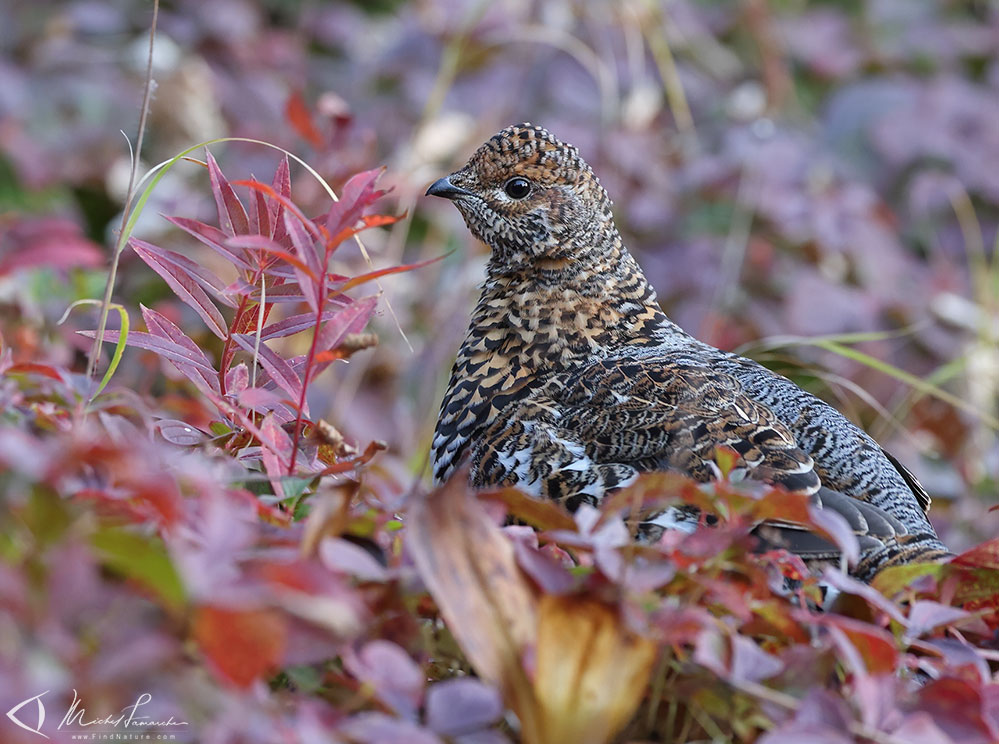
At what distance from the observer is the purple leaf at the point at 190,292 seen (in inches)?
88.8

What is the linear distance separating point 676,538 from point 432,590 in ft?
1.56

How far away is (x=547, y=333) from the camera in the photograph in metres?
3.57

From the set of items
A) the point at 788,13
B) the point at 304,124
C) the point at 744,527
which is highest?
the point at 788,13

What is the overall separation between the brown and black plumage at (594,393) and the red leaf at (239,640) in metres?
1.51

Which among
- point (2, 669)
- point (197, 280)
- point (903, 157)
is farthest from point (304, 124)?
point (903, 157)

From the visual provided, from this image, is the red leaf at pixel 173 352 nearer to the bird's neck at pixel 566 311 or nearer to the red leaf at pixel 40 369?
the red leaf at pixel 40 369

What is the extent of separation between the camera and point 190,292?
2309mm

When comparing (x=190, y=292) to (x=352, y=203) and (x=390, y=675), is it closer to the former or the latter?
(x=352, y=203)

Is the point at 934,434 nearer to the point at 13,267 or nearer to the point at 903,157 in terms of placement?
the point at 903,157

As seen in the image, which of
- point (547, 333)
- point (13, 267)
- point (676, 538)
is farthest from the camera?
point (547, 333)

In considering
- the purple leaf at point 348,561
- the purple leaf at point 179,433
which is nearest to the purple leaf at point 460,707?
the purple leaf at point 348,561

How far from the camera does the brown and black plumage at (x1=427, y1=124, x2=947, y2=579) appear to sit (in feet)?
9.46

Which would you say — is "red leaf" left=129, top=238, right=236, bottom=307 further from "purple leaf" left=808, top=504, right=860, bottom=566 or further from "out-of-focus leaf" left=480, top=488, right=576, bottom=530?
"purple leaf" left=808, top=504, right=860, bottom=566

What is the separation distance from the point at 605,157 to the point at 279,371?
4.78m
